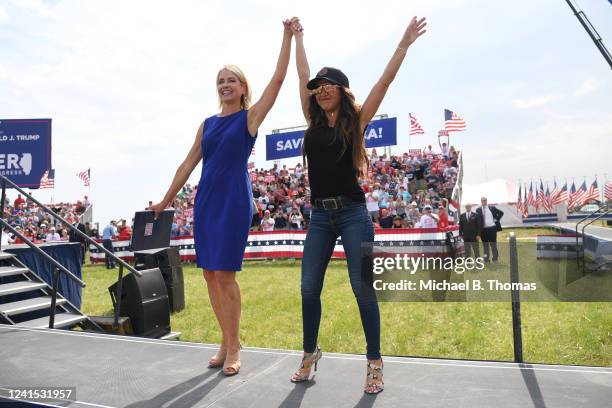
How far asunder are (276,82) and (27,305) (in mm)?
4151

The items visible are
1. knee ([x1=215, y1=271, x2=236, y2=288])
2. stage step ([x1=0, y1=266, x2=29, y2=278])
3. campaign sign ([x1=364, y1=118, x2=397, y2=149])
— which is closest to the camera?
knee ([x1=215, y1=271, x2=236, y2=288])

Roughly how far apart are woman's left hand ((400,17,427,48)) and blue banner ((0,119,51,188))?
60.2ft

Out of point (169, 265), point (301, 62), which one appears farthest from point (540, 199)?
point (301, 62)

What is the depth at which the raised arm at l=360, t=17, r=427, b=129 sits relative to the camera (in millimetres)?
2939

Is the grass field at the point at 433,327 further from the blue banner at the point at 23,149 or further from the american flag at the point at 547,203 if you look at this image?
the american flag at the point at 547,203

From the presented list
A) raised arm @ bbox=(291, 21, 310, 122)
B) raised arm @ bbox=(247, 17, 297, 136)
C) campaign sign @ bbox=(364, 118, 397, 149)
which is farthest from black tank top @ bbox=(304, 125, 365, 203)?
campaign sign @ bbox=(364, 118, 397, 149)

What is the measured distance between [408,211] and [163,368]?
14.3m

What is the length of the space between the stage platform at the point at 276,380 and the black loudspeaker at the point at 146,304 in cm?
160

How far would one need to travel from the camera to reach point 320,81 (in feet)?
9.93

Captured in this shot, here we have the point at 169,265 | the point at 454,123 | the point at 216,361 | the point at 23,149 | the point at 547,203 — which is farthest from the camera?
the point at 547,203

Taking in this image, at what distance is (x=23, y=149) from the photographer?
59.5 ft

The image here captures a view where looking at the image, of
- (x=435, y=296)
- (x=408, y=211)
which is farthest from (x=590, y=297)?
(x=408, y=211)

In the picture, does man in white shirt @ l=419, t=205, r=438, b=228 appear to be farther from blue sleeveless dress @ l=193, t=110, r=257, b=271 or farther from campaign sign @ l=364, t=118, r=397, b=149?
blue sleeveless dress @ l=193, t=110, r=257, b=271

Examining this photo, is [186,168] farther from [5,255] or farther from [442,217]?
[442,217]
